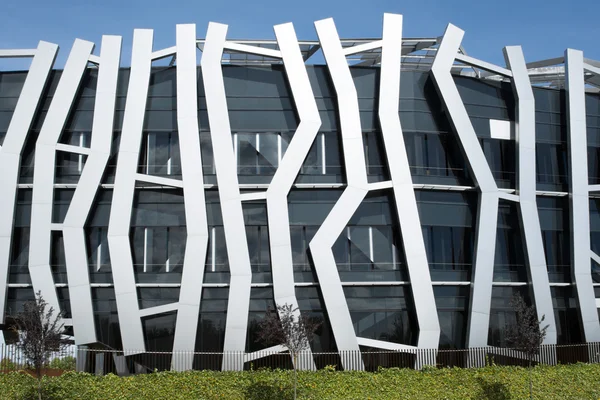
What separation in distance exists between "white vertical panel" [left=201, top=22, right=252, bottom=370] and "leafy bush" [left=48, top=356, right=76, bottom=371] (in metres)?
6.77

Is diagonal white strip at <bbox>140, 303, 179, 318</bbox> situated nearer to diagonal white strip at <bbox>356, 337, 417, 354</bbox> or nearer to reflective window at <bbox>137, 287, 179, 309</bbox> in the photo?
reflective window at <bbox>137, 287, 179, 309</bbox>

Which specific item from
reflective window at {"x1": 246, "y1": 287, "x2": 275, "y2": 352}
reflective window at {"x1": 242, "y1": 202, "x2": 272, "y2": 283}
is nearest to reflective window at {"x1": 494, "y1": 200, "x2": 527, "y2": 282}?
reflective window at {"x1": 246, "y1": 287, "x2": 275, "y2": 352}

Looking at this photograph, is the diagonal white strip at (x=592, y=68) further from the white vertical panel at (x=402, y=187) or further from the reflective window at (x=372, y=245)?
the reflective window at (x=372, y=245)

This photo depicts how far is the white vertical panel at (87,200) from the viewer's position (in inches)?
1300

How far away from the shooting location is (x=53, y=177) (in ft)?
112

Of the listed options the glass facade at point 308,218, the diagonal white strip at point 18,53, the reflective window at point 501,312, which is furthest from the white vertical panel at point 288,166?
the diagonal white strip at point 18,53

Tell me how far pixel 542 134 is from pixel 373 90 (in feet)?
32.5

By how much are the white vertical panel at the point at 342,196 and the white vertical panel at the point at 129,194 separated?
8.89m

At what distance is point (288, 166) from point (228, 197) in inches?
130

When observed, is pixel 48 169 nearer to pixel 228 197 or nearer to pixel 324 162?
pixel 228 197

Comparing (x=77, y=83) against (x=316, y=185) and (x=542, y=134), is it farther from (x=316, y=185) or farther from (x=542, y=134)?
(x=542, y=134)

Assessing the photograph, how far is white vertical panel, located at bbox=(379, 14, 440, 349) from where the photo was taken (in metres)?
33.1

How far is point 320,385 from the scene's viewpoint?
93.3 ft

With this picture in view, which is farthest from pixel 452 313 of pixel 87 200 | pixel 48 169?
pixel 48 169
